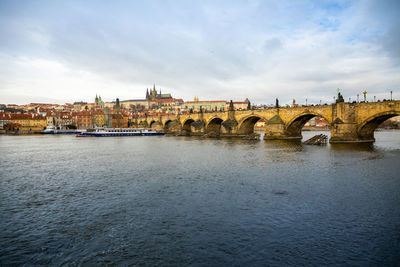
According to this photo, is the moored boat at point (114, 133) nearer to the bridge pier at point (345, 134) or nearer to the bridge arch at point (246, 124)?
the bridge arch at point (246, 124)

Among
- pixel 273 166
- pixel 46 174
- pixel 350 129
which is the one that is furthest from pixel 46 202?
pixel 350 129

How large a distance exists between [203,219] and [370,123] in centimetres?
3818

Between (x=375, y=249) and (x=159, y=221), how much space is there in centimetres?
739

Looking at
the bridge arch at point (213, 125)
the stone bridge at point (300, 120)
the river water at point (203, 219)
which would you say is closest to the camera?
the river water at point (203, 219)

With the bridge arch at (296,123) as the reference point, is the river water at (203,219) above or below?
below

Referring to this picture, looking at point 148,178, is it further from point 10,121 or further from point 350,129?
point 10,121

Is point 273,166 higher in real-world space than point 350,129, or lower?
lower

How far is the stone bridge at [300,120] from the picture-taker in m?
37.5

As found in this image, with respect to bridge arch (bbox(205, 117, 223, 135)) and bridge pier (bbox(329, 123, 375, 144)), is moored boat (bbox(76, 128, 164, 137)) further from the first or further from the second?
bridge pier (bbox(329, 123, 375, 144))

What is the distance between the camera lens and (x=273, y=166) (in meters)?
22.7

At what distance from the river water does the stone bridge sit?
21641mm

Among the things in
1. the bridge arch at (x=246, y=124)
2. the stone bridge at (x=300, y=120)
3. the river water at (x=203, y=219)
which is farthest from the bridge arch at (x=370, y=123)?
the bridge arch at (x=246, y=124)

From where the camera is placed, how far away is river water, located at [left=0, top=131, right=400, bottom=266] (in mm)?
8008

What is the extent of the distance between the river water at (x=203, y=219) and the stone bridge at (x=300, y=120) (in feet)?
71.0
